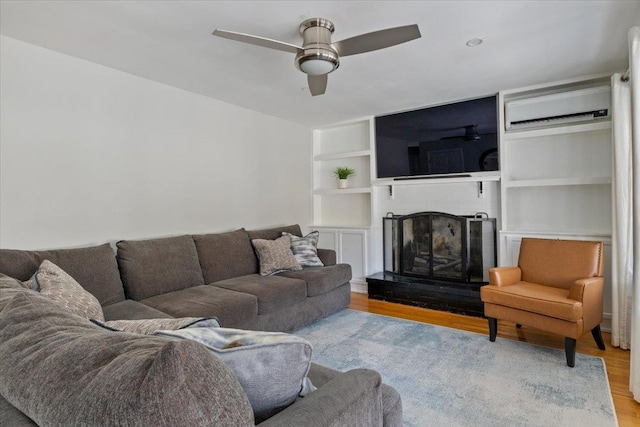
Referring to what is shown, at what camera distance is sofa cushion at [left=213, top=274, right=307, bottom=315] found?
2.98 m

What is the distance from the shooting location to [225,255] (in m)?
3.54

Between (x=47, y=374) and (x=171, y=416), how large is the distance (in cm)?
33

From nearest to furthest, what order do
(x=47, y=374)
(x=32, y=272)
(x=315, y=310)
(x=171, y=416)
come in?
(x=171, y=416) → (x=47, y=374) → (x=32, y=272) → (x=315, y=310)

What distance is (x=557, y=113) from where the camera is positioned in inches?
143

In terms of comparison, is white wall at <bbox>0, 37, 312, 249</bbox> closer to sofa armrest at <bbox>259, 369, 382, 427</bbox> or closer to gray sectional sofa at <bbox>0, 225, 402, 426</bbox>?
gray sectional sofa at <bbox>0, 225, 402, 426</bbox>

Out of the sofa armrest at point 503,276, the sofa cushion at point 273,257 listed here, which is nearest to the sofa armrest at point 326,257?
the sofa cushion at point 273,257

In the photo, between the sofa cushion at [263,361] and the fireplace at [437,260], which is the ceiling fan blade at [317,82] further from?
the fireplace at [437,260]

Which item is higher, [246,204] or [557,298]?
[246,204]

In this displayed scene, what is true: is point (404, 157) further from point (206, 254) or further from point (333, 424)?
point (333, 424)

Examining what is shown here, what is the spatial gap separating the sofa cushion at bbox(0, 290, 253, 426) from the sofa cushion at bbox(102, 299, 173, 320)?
1496 mm

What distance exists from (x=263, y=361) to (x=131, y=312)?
184 cm

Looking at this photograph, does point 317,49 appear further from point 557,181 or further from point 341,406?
point 557,181

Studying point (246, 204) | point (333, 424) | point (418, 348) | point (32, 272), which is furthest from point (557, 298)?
point (32, 272)

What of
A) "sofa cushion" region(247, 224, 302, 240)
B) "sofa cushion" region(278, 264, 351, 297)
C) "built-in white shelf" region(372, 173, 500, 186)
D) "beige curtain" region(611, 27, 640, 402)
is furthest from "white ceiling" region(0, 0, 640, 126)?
"sofa cushion" region(278, 264, 351, 297)
